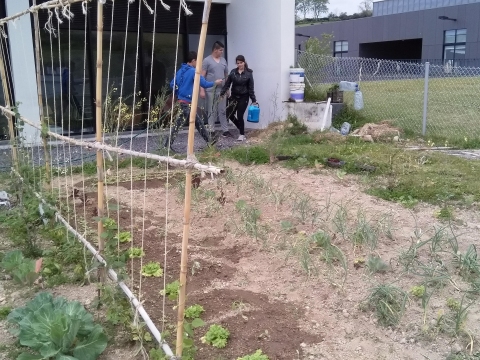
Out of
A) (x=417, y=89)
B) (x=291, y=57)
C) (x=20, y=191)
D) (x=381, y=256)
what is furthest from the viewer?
(x=417, y=89)

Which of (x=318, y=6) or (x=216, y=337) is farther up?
(x=318, y=6)

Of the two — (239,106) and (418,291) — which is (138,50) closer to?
(239,106)

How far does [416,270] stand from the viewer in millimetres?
3500

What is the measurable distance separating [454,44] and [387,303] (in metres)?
39.5

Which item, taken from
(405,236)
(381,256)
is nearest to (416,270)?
(381,256)

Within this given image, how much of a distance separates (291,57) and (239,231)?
6.69m

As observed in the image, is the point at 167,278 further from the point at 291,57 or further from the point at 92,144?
the point at 291,57

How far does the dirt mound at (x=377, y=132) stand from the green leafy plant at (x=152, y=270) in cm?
583

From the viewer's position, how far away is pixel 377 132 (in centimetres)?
911

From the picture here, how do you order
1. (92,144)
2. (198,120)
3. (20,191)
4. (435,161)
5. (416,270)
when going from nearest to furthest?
(92,144), (416,270), (20,191), (435,161), (198,120)

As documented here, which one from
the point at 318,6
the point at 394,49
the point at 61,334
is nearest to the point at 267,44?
the point at 61,334

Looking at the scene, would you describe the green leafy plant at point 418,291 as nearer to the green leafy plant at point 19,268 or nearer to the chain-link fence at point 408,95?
the green leafy plant at point 19,268

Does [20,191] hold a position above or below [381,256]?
above

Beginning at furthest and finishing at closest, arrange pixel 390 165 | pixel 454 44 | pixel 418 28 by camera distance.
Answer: pixel 418 28 → pixel 454 44 → pixel 390 165
